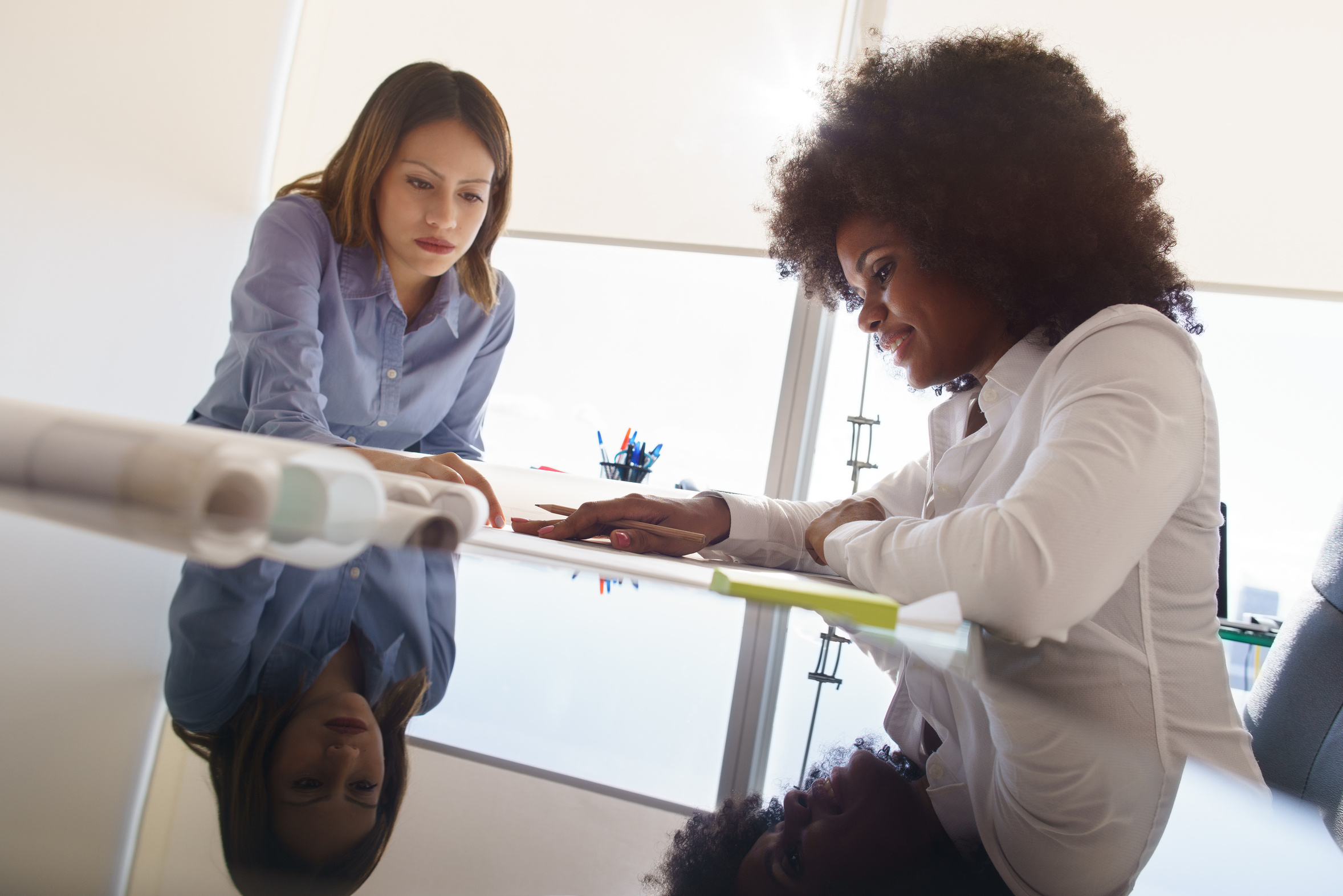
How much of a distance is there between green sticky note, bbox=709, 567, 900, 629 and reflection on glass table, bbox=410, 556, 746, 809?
0.15 feet

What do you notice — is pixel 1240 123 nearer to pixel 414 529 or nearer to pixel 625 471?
pixel 625 471

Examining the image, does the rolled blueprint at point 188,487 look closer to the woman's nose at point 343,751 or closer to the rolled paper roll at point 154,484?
the rolled paper roll at point 154,484

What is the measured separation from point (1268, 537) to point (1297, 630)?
1332mm

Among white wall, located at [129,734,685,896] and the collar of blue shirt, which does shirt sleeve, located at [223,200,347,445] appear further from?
white wall, located at [129,734,685,896]

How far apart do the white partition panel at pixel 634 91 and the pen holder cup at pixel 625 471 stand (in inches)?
26.9

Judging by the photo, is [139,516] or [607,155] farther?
[607,155]

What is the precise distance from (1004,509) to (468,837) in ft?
1.80

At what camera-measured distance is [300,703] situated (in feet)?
0.76

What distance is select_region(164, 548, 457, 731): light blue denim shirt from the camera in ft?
0.80

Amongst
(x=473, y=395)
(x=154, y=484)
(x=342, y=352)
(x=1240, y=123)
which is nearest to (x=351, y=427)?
(x=342, y=352)

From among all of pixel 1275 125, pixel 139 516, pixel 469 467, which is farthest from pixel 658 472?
pixel 139 516

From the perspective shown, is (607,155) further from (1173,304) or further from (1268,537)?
(1268,537)

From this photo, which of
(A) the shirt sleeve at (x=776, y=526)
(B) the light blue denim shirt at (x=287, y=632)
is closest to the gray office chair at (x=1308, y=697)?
(A) the shirt sleeve at (x=776, y=526)

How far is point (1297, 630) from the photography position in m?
0.76
